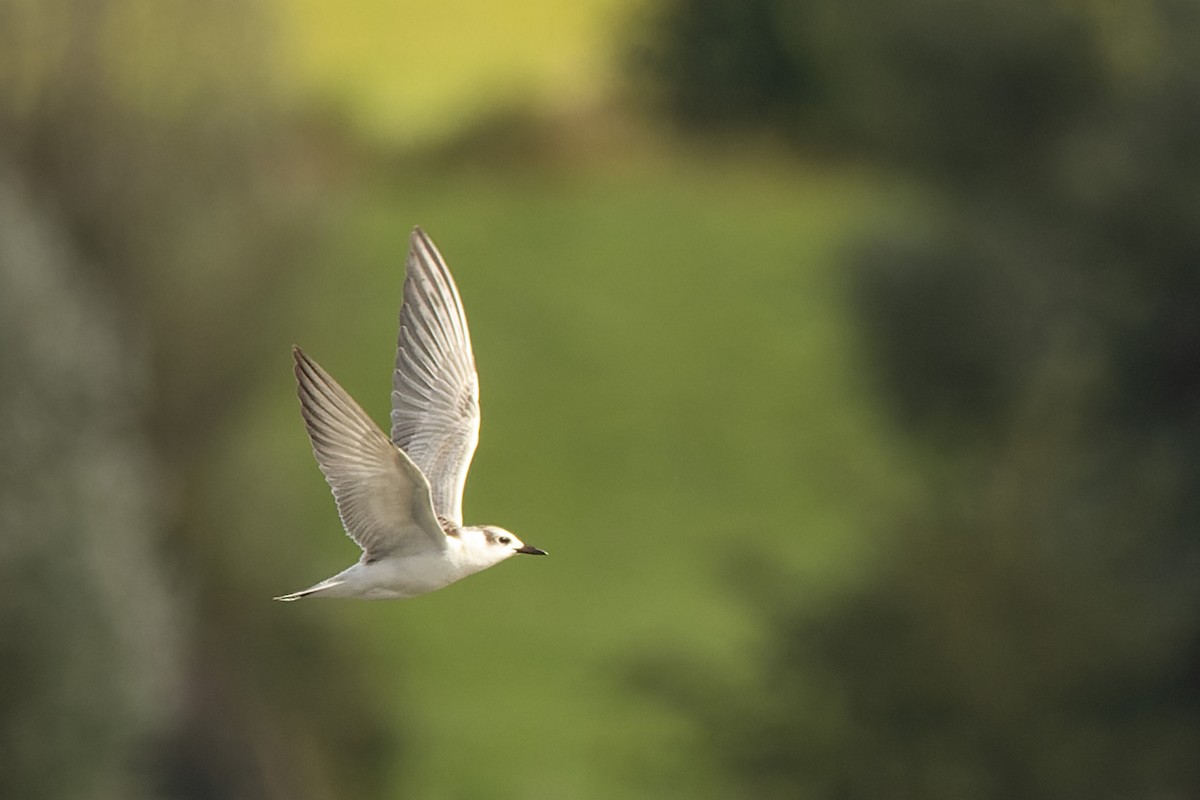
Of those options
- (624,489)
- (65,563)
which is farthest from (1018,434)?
(624,489)

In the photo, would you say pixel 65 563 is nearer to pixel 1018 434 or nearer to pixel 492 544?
pixel 1018 434

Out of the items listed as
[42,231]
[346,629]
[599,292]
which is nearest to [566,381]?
[599,292]

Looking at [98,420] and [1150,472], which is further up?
[1150,472]

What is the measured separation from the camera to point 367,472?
6.25 meters

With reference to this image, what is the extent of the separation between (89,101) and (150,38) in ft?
3.53

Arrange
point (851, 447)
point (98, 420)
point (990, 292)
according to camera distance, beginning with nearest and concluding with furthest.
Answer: point (98, 420) → point (990, 292) → point (851, 447)

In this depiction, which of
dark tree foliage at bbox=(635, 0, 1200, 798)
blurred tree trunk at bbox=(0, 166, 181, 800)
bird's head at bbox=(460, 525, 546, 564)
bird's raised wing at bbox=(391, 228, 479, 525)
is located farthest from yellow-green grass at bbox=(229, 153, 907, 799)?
bird's head at bbox=(460, 525, 546, 564)

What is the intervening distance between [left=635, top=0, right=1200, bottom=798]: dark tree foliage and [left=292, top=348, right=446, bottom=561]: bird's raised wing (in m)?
15.6

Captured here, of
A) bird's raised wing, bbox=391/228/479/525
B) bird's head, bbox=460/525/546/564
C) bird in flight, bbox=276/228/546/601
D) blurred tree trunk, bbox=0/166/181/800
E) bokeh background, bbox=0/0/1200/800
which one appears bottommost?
bird in flight, bbox=276/228/546/601

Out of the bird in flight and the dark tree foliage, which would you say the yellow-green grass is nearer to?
the dark tree foliage

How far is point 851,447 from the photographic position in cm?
4244

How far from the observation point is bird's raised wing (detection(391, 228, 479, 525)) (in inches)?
292

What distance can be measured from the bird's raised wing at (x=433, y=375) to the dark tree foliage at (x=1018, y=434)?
47.0ft

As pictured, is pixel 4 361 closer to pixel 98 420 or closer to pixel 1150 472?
pixel 98 420
